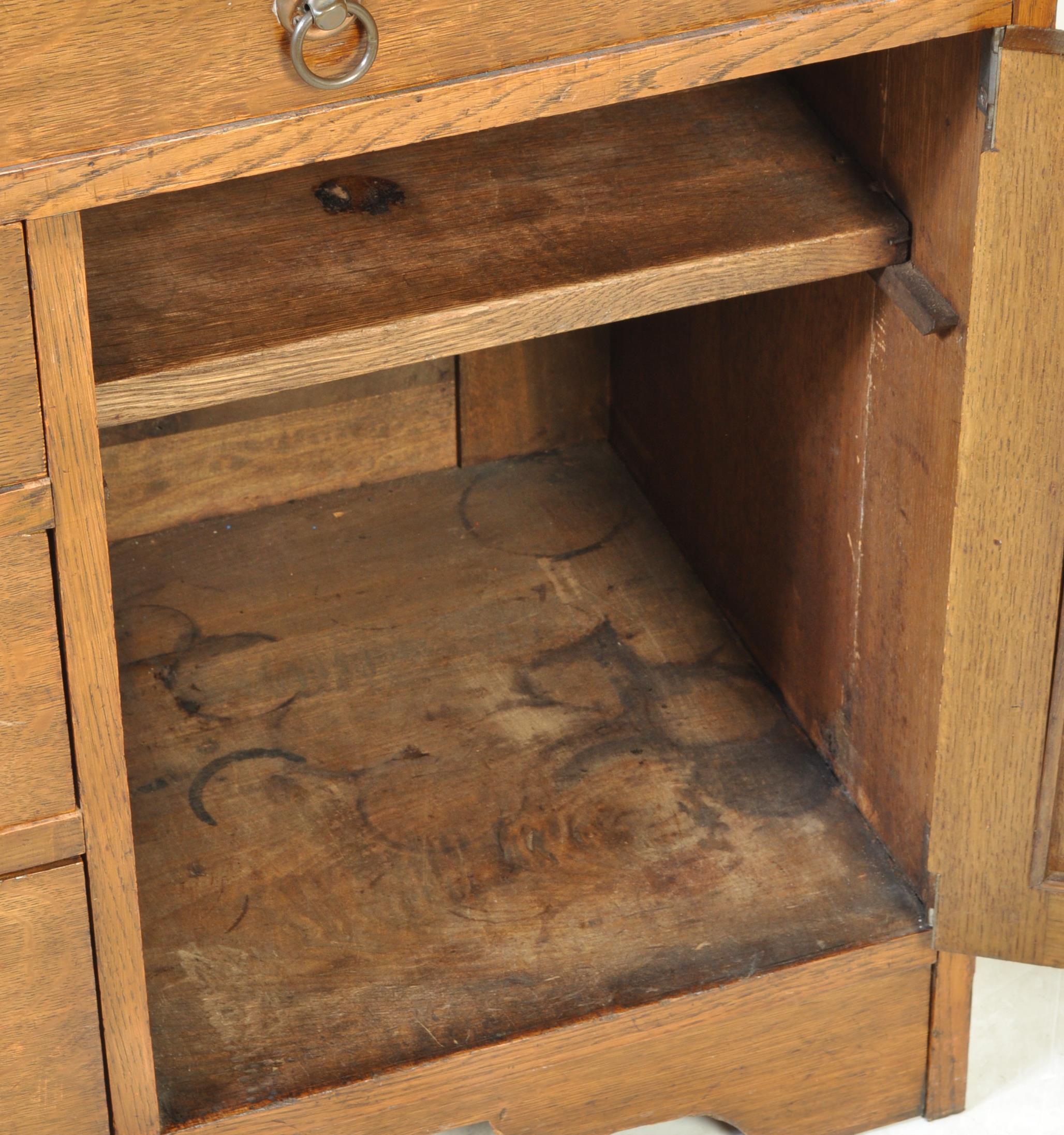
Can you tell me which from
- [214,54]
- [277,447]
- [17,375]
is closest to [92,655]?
[17,375]

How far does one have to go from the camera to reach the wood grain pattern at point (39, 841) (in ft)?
3.49

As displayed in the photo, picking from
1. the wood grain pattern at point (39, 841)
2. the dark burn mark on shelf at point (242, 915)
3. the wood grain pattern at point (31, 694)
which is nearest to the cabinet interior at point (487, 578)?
the dark burn mark on shelf at point (242, 915)

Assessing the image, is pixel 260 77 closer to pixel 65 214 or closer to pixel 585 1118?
pixel 65 214

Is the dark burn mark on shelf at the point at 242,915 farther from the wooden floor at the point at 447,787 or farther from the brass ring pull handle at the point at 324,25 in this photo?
the brass ring pull handle at the point at 324,25

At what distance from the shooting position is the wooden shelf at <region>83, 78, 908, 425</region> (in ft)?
3.56

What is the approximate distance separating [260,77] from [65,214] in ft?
0.37

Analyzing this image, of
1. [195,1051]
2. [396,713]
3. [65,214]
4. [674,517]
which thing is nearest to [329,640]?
[396,713]

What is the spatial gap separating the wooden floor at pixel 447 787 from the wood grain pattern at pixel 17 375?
1.61ft

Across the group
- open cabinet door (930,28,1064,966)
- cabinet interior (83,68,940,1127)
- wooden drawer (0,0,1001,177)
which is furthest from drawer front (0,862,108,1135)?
open cabinet door (930,28,1064,966)

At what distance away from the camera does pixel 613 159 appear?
1254 mm

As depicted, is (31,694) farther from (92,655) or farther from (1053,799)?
(1053,799)

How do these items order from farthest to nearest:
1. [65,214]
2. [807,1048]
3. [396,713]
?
[396,713] < [807,1048] < [65,214]

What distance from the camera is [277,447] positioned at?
5.67 feet

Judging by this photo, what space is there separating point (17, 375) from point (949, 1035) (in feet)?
2.82
